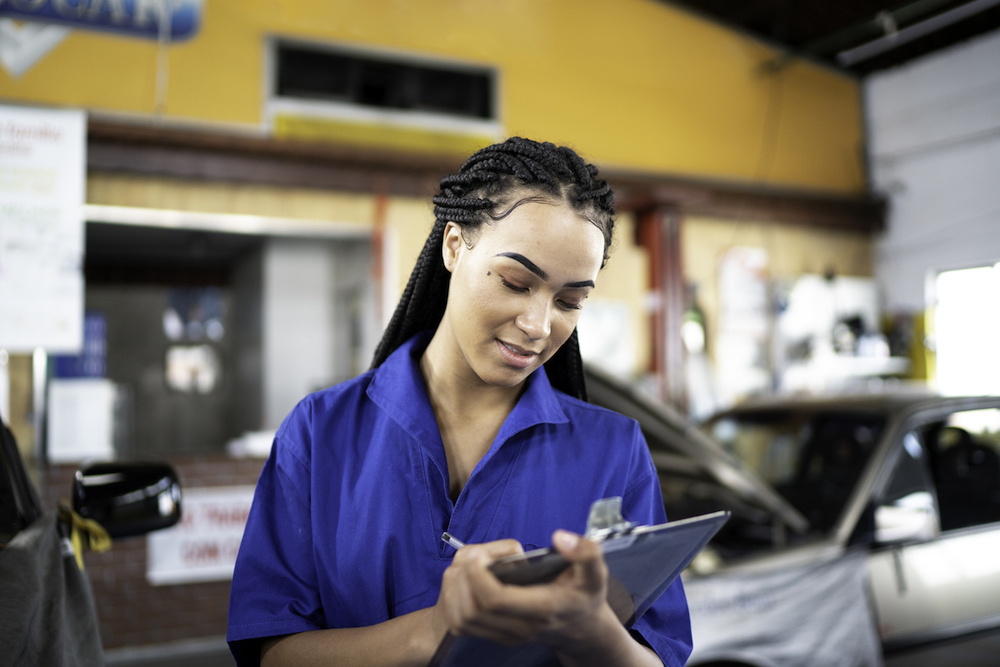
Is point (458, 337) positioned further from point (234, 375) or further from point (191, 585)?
point (234, 375)

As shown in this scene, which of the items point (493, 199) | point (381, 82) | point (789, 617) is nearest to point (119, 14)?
point (381, 82)

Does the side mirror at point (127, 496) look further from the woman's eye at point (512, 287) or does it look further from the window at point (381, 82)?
the window at point (381, 82)

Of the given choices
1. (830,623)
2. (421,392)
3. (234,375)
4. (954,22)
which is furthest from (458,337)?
(234,375)

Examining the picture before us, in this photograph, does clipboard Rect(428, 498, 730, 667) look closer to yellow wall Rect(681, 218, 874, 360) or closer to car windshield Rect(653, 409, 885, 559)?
car windshield Rect(653, 409, 885, 559)

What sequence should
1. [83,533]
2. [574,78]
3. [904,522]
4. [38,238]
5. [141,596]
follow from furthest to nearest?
1. [574,78]
2. [141,596]
3. [38,238]
4. [904,522]
5. [83,533]

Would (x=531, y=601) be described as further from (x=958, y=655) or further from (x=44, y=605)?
(x=958, y=655)

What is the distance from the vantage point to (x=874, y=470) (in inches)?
124

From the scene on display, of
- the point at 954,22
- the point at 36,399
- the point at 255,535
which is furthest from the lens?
the point at 954,22

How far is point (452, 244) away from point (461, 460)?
0.37 m

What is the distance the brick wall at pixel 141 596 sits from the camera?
193 inches

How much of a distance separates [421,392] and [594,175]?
1.57ft

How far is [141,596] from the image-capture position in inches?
197

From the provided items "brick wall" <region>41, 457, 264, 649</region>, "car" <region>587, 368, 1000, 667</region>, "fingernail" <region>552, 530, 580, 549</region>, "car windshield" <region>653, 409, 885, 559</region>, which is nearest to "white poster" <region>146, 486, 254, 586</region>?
"brick wall" <region>41, 457, 264, 649</region>

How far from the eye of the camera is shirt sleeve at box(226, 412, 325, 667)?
1.20 m
